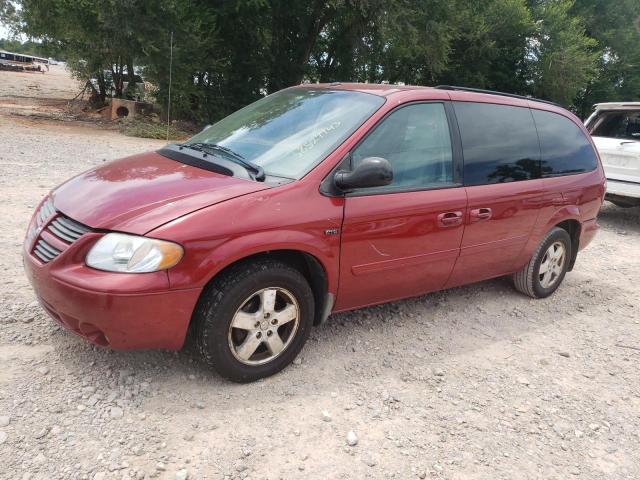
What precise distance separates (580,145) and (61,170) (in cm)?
739

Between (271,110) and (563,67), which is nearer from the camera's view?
(271,110)

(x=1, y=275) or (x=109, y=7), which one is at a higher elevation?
(x=109, y=7)

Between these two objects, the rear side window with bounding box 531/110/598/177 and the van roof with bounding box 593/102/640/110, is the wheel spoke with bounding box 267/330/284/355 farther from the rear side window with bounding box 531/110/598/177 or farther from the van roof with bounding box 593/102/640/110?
the van roof with bounding box 593/102/640/110

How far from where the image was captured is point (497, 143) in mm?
4238

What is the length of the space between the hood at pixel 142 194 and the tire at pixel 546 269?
291cm

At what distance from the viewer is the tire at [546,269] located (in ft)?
15.9

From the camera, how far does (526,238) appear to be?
455 centimetres

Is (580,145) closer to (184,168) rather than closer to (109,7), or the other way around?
(184,168)

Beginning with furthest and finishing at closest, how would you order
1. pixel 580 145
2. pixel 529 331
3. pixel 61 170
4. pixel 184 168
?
pixel 61 170, pixel 580 145, pixel 529 331, pixel 184 168

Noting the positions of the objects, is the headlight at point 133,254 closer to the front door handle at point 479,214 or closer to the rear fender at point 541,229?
the front door handle at point 479,214

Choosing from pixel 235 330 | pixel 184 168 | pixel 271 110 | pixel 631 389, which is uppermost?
pixel 271 110

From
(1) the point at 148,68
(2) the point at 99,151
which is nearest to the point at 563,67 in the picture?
(1) the point at 148,68

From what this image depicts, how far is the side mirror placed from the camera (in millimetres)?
3127

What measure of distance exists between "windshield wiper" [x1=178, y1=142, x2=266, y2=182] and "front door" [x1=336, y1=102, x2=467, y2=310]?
556 millimetres
